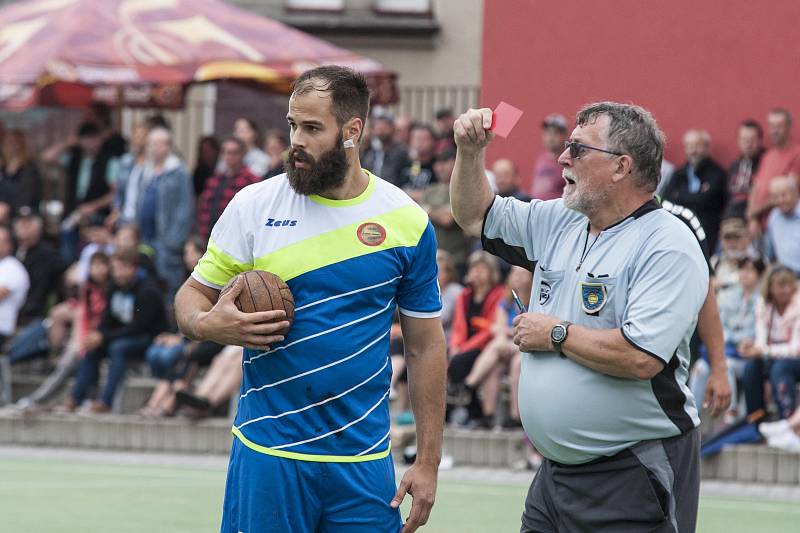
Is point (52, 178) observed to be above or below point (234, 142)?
below

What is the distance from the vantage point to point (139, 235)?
15.7m

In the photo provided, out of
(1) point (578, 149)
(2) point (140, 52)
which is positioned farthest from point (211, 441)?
(1) point (578, 149)

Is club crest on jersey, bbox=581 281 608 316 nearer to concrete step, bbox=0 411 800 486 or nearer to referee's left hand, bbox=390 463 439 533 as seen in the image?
referee's left hand, bbox=390 463 439 533

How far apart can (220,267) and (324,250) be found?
0.35 meters

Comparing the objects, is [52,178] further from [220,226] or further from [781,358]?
[220,226]

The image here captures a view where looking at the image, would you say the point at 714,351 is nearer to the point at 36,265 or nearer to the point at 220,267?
the point at 220,267

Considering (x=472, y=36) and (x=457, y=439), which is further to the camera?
(x=472, y=36)

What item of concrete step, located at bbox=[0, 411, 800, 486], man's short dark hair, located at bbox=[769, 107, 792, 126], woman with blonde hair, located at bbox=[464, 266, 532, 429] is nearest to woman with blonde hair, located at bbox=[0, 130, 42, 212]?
concrete step, located at bbox=[0, 411, 800, 486]

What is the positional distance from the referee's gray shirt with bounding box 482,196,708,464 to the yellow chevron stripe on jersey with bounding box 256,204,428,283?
660mm

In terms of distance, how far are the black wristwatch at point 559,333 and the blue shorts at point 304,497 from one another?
29.6 inches

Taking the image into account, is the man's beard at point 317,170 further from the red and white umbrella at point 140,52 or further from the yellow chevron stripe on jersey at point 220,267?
the red and white umbrella at point 140,52

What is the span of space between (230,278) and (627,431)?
1.41 m

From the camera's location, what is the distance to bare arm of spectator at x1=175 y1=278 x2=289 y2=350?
181 inches

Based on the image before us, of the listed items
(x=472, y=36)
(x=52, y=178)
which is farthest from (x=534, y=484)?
(x=472, y=36)
